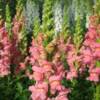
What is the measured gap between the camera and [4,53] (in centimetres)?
831

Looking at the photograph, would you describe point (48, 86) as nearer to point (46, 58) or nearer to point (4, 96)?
point (46, 58)

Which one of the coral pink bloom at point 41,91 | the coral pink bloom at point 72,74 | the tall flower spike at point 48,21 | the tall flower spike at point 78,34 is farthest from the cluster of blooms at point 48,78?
the tall flower spike at point 78,34

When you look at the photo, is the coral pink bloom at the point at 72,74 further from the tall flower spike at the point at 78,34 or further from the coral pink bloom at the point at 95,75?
the coral pink bloom at the point at 95,75

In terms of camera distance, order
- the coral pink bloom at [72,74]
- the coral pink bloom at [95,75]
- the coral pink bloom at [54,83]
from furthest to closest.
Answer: the coral pink bloom at [72,74] < the coral pink bloom at [95,75] < the coral pink bloom at [54,83]

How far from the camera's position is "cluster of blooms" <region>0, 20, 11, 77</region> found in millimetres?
8242

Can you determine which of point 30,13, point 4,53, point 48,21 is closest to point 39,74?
point 48,21

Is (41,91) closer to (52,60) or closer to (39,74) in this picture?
(39,74)

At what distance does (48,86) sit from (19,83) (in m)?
2.06

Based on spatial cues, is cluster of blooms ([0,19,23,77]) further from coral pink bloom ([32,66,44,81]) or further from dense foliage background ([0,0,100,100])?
coral pink bloom ([32,66,44,81])

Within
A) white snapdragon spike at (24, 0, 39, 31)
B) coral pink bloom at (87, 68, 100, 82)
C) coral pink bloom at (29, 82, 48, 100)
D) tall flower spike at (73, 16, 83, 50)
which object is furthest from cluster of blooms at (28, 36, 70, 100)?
white snapdragon spike at (24, 0, 39, 31)

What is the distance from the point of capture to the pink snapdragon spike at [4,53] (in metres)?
8.24

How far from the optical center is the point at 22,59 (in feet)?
29.7

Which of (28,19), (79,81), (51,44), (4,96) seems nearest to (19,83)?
(4,96)

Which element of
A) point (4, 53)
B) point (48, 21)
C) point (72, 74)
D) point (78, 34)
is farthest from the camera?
point (78, 34)
